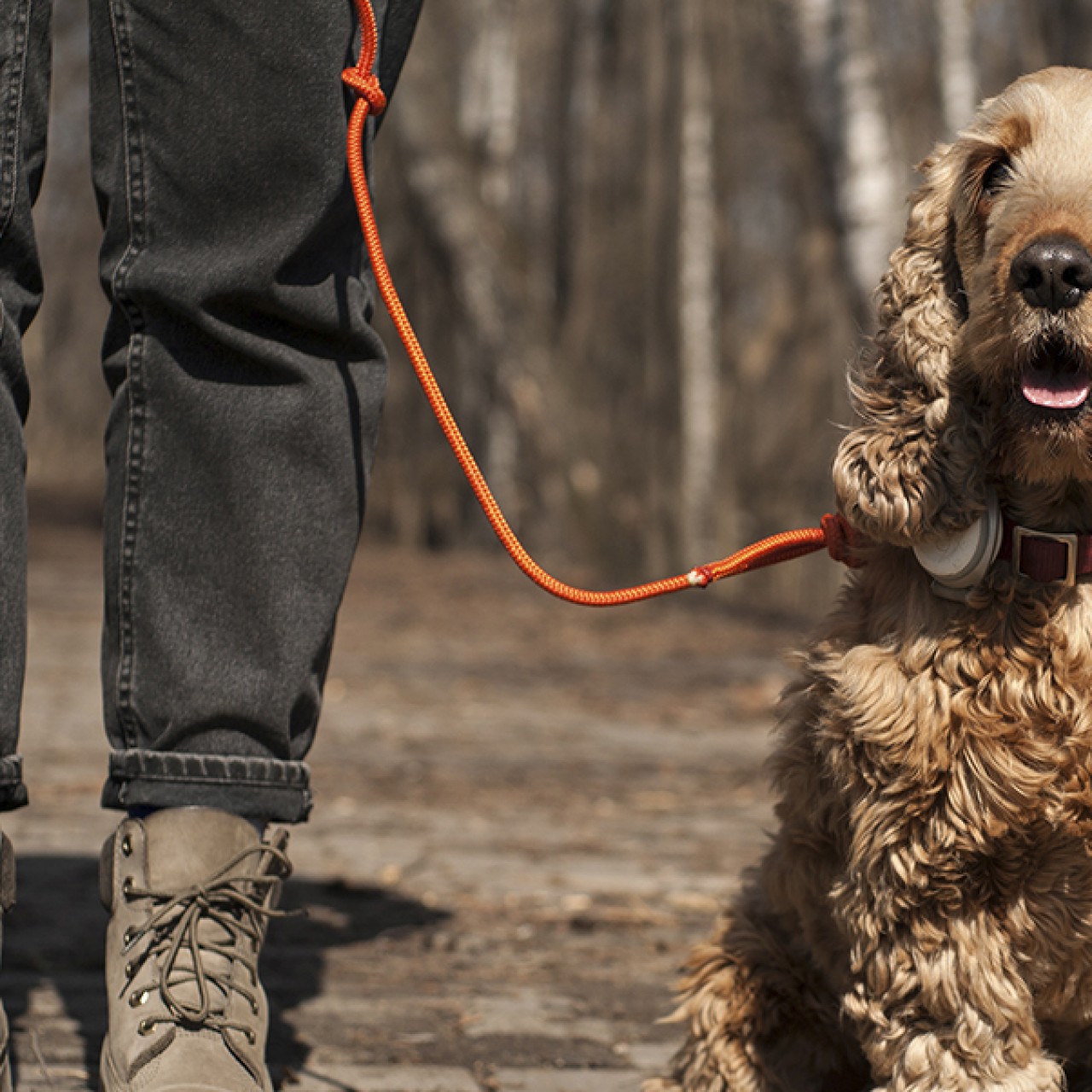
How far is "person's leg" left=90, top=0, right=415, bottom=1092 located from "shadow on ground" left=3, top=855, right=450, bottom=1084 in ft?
0.78

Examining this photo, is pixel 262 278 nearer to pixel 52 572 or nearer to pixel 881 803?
pixel 881 803

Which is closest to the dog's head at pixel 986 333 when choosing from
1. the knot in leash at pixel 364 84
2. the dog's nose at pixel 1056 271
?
the dog's nose at pixel 1056 271

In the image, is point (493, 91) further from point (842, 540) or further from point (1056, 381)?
point (1056, 381)

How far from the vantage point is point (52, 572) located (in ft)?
37.4

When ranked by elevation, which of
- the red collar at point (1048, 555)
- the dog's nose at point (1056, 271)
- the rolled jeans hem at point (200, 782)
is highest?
the dog's nose at point (1056, 271)

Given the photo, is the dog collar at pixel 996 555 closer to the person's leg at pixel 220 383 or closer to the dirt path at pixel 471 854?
the dirt path at pixel 471 854

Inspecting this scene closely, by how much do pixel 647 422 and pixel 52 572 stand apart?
15.9 ft

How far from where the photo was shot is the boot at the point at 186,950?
2.15m

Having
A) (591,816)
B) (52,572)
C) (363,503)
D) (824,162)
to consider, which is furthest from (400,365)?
(363,503)

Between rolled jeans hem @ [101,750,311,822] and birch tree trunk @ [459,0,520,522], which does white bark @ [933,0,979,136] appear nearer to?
birch tree trunk @ [459,0,520,522]

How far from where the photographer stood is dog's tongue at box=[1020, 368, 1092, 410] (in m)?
2.02

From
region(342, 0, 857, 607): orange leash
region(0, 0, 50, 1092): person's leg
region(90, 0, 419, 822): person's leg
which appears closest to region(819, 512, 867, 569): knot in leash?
region(342, 0, 857, 607): orange leash

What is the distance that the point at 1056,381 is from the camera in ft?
6.69

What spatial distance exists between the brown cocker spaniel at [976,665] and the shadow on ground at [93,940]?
0.91 m
